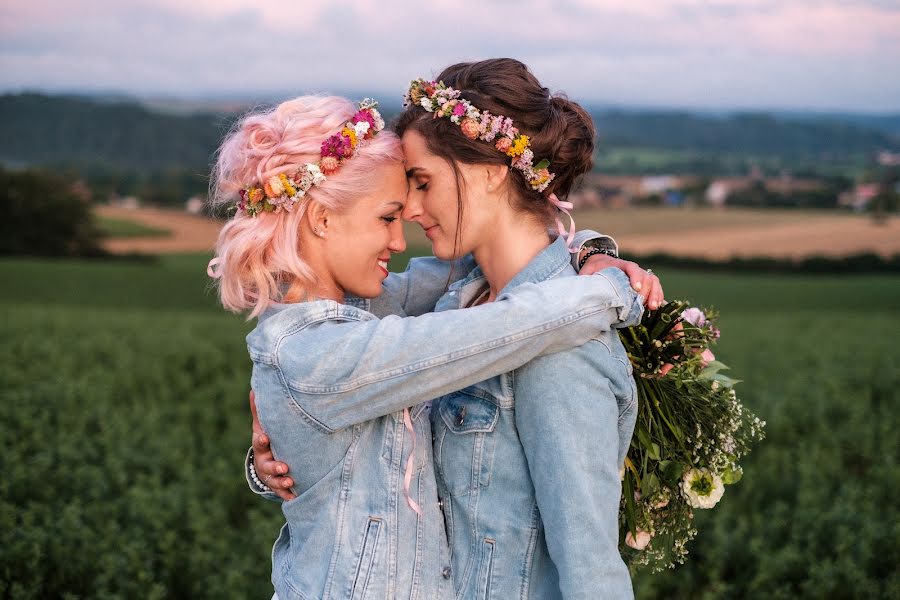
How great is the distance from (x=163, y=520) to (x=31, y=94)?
983cm

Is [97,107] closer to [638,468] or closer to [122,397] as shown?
[122,397]

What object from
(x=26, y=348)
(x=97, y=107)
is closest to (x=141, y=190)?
(x=97, y=107)

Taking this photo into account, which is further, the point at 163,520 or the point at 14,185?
the point at 14,185

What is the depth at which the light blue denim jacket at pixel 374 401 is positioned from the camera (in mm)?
2094

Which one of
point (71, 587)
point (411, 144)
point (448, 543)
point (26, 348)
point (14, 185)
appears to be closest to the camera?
point (448, 543)

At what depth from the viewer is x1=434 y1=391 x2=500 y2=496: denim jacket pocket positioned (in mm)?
2332

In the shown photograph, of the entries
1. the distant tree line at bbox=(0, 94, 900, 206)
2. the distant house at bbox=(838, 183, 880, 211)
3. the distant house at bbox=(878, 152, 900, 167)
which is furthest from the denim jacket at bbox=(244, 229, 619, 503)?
the distant house at bbox=(838, 183, 880, 211)

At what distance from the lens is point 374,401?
2.17m

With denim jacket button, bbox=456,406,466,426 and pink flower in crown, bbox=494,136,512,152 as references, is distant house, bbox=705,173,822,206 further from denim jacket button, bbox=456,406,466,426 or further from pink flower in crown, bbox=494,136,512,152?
denim jacket button, bbox=456,406,466,426

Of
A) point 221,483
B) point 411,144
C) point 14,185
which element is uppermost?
point 411,144

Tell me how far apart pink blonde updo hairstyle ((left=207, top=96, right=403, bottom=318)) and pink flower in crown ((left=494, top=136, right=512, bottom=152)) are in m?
0.37

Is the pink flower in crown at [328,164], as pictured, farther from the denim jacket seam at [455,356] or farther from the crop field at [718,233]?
the crop field at [718,233]

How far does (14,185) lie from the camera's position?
24719mm

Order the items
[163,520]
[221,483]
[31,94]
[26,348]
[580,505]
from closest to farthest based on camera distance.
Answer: [580,505] → [163,520] → [221,483] → [26,348] → [31,94]
